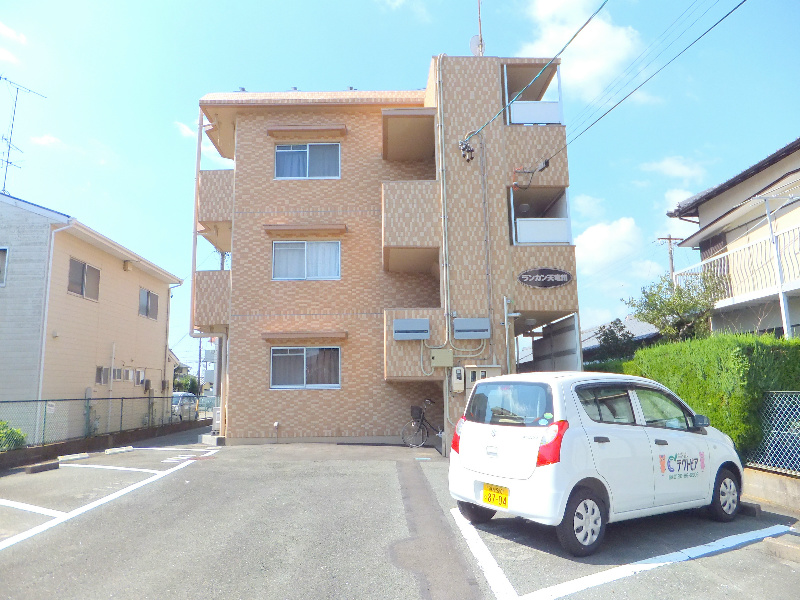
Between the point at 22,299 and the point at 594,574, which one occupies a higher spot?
the point at 22,299

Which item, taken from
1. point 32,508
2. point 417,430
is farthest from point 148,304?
point 32,508

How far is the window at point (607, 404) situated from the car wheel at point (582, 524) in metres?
0.73

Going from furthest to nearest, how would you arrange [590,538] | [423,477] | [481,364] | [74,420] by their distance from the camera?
[74,420] < [481,364] < [423,477] < [590,538]

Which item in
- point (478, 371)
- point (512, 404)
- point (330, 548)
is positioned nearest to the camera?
point (330, 548)

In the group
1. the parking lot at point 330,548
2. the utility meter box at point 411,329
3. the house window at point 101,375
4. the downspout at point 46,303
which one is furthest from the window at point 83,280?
the utility meter box at point 411,329

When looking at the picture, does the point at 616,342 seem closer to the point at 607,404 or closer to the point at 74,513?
the point at 607,404

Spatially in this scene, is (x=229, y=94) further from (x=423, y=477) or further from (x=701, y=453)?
(x=701, y=453)

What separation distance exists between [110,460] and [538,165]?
427 inches

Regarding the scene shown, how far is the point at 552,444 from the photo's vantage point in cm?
502

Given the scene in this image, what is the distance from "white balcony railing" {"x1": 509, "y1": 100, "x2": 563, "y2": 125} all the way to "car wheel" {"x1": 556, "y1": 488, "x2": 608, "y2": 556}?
10.2 metres

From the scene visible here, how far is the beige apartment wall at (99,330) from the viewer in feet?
48.1

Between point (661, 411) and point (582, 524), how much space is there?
172cm

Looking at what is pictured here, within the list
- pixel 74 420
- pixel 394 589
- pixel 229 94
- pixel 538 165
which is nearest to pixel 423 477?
pixel 394 589

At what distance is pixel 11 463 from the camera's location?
10.8 metres
